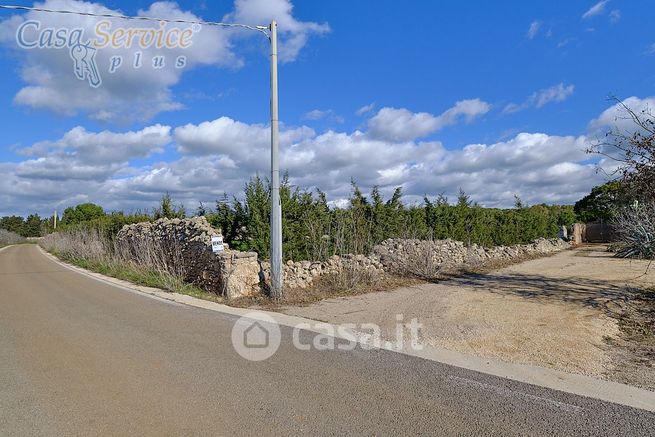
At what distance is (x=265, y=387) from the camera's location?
16.3 feet

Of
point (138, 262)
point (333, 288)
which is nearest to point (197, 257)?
point (333, 288)

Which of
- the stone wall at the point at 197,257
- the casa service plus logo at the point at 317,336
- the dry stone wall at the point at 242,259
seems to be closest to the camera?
the casa service plus logo at the point at 317,336

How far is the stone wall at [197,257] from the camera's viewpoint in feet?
38.0

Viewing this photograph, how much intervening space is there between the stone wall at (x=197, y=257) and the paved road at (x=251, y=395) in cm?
409

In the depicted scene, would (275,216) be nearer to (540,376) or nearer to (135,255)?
(540,376)

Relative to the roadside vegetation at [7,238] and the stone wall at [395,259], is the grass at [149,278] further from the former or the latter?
the roadside vegetation at [7,238]

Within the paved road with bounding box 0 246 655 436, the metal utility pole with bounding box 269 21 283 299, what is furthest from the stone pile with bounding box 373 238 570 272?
the paved road with bounding box 0 246 655 436

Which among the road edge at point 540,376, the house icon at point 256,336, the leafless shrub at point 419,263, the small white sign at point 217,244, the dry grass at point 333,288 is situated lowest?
the road edge at point 540,376

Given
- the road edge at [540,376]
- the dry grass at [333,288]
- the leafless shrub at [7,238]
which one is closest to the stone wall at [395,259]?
the dry grass at [333,288]

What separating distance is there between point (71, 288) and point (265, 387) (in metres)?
11.9

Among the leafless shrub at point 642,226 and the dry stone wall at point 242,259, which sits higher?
the leafless shrub at point 642,226

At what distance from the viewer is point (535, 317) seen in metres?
8.66

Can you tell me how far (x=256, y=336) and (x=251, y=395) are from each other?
2.70 m

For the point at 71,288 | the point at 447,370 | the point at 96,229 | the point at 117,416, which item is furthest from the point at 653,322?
the point at 96,229
